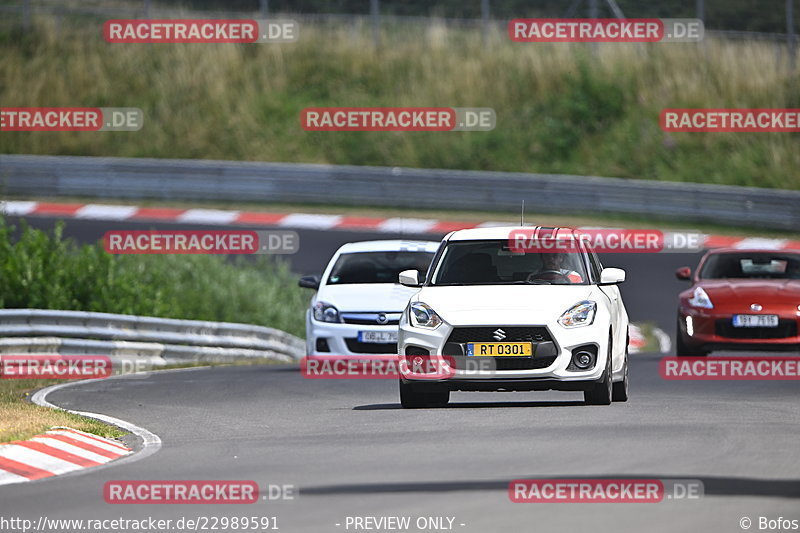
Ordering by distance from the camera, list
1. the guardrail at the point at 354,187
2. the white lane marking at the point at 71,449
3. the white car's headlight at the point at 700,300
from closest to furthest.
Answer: the white lane marking at the point at 71,449, the white car's headlight at the point at 700,300, the guardrail at the point at 354,187

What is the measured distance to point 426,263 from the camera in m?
19.0

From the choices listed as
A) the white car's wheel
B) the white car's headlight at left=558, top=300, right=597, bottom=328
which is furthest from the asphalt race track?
the white car's headlight at left=558, top=300, right=597, bottom=328

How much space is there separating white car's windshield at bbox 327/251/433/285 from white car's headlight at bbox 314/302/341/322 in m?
0.64

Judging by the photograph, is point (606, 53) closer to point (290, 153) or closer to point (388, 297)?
point (290, 153)

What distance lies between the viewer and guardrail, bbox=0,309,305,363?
20234mm

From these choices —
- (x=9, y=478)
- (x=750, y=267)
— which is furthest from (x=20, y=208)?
(x=9, y=478)

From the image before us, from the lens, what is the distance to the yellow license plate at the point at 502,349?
42.1 feet

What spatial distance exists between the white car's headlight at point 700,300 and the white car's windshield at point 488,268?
5023 millimetres

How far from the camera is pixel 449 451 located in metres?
10.6

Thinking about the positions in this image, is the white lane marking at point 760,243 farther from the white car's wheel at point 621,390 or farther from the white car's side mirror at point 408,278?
the white car's side mirror at point 408,278

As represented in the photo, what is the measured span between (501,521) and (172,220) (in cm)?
2747

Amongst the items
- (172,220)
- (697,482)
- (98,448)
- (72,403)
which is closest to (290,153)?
(172,220)

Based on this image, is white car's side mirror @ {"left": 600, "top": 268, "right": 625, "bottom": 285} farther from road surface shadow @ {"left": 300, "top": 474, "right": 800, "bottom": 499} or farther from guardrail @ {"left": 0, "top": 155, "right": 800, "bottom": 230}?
guardrail @ {"left": 0, "top": 155, "right": 800, "bottom": 230}

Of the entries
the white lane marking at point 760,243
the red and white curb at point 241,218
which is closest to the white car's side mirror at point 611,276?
the white lane marking at point 760,243
